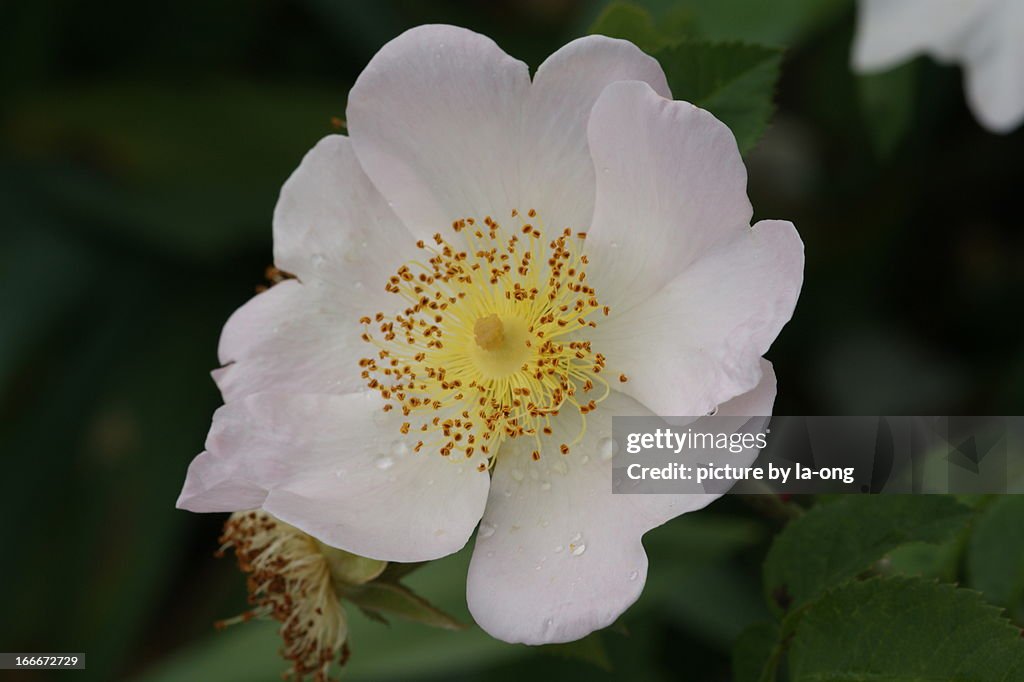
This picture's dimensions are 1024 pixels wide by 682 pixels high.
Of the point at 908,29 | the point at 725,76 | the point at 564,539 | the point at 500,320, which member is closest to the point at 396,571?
the point at 564,539

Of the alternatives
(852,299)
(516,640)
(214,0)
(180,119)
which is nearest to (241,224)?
(180,119)

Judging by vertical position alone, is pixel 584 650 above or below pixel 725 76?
below

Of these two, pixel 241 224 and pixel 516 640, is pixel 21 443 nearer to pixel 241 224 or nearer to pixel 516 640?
pixel 241 224

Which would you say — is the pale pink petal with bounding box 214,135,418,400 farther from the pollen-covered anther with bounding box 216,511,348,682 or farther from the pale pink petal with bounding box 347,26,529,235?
the pollen-covered anther with bounding box 216,511,348,682

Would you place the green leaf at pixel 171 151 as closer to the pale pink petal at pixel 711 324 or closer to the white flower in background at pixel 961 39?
the white flower in background at pixel 961 39

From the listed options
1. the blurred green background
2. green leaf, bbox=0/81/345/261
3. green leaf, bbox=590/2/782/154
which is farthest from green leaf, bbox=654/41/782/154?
green leaf, bbox=0/81/345/261

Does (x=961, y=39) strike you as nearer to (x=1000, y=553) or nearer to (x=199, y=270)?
(x=1000, y=553)
